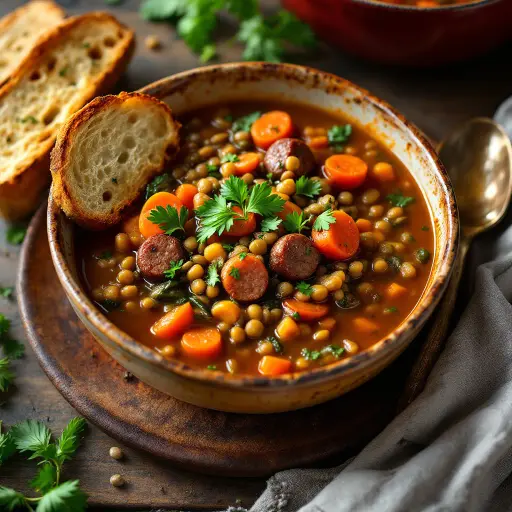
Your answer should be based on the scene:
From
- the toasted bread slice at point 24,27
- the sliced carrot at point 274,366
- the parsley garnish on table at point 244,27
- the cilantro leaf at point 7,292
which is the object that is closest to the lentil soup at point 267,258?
the sliced carrot at point 274,366

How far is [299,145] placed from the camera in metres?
3.86

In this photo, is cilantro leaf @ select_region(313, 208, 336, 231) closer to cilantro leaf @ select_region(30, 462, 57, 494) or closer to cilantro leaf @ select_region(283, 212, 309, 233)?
cilantro leaf @ select_region(283, 212, 309, 233)

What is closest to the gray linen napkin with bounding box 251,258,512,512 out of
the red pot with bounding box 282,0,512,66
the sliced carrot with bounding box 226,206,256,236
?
the sliced carrot with bounding box 226,206,256,236

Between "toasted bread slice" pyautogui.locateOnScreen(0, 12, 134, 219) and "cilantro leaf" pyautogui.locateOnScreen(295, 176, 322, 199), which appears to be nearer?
"cilantro leaf" pyautogui.locateOnScreen(295, 176, 322, 199)

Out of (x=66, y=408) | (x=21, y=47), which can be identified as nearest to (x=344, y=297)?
(x=66, y=408)

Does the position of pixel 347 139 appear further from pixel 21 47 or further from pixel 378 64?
pixel 21 47

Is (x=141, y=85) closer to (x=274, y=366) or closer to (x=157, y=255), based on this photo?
(x=157, y=255)

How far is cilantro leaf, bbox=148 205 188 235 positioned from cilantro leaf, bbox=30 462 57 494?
4.08ft

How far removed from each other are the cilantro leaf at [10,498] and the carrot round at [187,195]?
5.21 feet

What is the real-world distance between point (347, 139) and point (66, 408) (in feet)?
6.96

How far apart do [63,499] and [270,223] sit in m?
1.56

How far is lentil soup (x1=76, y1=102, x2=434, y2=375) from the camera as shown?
3.33 metres

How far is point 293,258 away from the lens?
345 centimetres

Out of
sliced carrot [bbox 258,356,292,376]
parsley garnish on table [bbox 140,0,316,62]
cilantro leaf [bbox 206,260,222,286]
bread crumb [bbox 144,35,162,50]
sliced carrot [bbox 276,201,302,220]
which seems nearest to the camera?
sliced carrot [bbox 258,356,292,376]
